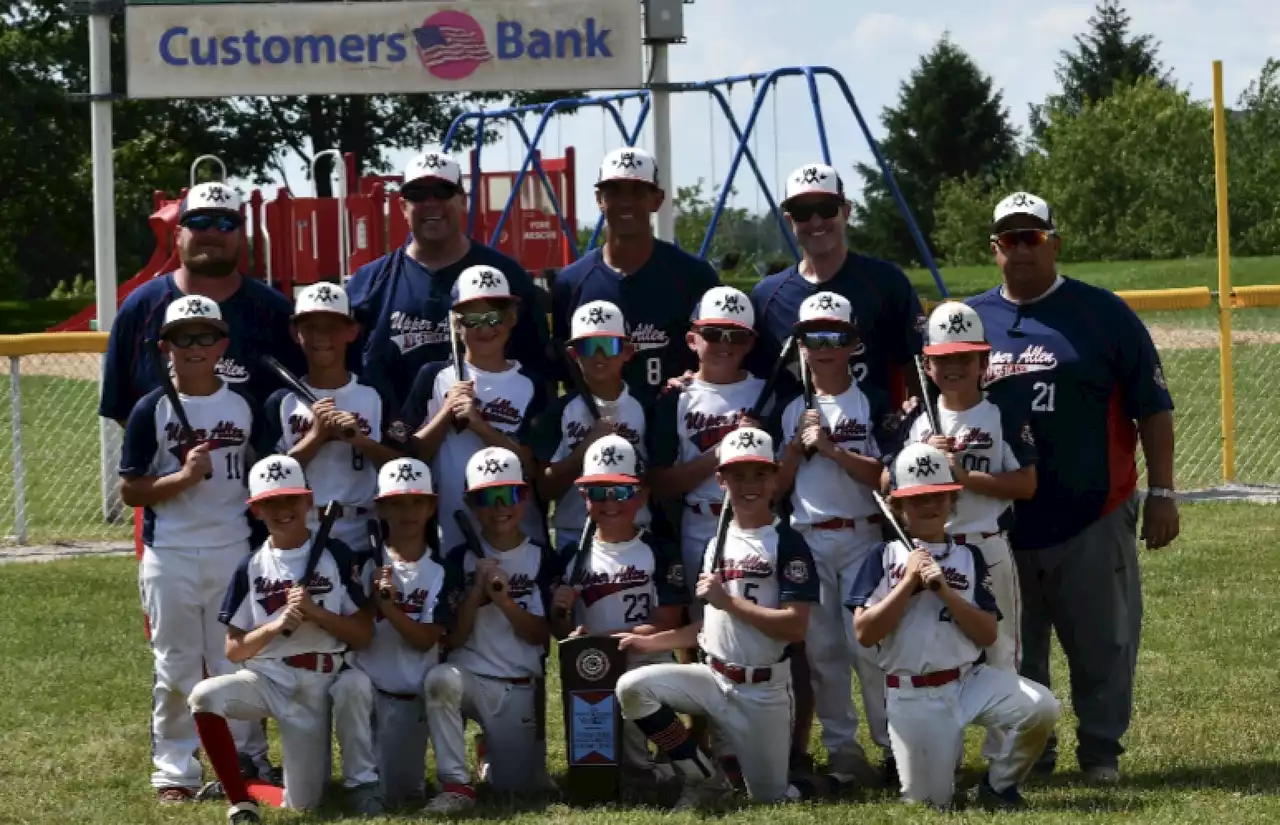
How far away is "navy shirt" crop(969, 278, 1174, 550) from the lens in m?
7.18

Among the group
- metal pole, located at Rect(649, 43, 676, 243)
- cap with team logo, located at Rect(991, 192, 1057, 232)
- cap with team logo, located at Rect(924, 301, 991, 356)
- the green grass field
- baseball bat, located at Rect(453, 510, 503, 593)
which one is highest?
metal pole, located at Rect(649, 43, 676, 243)

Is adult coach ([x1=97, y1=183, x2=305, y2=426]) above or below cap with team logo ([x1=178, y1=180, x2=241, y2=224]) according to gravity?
below

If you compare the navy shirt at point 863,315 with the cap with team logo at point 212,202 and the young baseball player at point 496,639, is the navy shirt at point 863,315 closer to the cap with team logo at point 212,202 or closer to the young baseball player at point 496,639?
the young baseball player at point 496,639

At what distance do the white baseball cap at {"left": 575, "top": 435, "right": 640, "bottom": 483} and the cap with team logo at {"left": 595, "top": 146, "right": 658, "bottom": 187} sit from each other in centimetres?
105

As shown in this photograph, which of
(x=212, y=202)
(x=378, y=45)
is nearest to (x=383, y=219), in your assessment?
(x=378, y=45)

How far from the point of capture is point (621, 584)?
7.19 metres

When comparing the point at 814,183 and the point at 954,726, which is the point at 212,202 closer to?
the point at 814,183

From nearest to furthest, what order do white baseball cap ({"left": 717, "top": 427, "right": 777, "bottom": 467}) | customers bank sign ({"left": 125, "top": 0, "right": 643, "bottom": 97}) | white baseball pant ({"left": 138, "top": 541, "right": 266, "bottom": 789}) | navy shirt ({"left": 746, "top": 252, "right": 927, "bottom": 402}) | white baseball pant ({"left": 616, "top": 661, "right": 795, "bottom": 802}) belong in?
white baseball cap ({"left": 717, "top": 427, "right": 777, "bottom": 467}) < white baseball pant ({"left": 616, "top": 661, "right": 795, "bottom": 802}) < white baseball pant ({"left": 138, "top": 541, "right": 266, "bottom": 789}) < navy shirt ({"left": 746, "top": 252, "right": 927, "bottom": 402}) < customers bank sign ({"left": 125, "top": 0, "right": 643, "bottom": 97})

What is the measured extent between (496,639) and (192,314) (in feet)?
5.21

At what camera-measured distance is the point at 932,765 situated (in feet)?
22.1

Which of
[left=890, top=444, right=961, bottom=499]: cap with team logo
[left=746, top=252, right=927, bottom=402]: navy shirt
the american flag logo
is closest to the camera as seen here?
[left=890, top=444, right=961, bottom=499]: cap with team logo

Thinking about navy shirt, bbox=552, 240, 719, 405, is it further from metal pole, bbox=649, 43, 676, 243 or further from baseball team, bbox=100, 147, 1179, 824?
metal pole, bbox=649, 43, 676, 243

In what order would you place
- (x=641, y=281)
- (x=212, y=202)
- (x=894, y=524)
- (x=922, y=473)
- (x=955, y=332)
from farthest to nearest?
(x=641, y=281) → (x=212, y=202) → (x=955, y=332) → (x=894, y=524) → (x=922, y=473)

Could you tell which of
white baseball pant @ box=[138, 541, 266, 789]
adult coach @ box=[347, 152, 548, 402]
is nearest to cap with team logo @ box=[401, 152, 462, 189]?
adult coach @ box=[347, 152, 548, 402]
